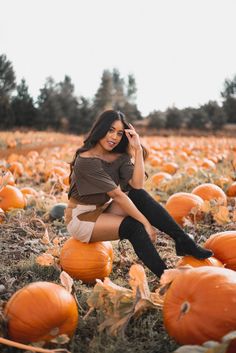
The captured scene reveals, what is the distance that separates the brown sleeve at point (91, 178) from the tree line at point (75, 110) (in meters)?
29.4

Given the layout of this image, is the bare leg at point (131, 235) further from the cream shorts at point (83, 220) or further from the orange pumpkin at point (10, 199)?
the orange pumpkin at point (10, 199)

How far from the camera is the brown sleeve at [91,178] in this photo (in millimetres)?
2889

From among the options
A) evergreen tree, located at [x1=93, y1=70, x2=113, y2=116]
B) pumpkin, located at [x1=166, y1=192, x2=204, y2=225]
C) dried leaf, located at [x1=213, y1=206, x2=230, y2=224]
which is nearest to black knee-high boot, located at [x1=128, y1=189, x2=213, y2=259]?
dried leaf, located at [x1=213, y1=206, x2=230, y2=224]

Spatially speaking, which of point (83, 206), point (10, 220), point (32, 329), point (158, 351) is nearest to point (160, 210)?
point (83, 206)

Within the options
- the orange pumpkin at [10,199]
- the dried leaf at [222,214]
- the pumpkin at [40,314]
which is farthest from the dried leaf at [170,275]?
the orange pumpkin at [10,199]

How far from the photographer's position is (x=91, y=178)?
2.91 meters

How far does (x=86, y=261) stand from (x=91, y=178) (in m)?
0.55

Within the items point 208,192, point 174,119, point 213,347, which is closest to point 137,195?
point 213,347

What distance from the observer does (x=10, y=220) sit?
4391 mm

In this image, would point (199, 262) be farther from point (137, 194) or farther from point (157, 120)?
point (157, 120)

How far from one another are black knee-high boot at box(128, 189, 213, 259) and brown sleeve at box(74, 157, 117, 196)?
0.21 m

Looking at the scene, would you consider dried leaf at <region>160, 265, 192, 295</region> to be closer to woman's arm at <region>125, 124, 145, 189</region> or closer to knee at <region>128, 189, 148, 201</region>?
knee at <region>128, 189, 148, 201</region>

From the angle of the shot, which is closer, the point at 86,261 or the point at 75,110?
the point at 86,261

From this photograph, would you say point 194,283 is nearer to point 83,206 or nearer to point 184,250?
point 184,250
